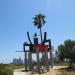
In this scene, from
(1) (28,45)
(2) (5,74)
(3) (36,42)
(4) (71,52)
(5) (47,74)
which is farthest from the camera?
(4) (71,52)

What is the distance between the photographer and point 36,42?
184 feet

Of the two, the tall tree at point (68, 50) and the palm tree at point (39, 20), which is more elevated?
the palm tree at point (39, 20)


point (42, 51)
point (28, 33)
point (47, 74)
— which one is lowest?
point (47, 74)

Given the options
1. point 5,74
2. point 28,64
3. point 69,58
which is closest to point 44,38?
point 28,64

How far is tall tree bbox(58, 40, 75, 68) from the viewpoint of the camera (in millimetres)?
66938

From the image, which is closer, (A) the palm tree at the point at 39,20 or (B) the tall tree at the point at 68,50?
(B) the tall tree at the point at 68,50

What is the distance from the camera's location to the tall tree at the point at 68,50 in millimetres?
66938

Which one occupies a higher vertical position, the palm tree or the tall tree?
the palm tree

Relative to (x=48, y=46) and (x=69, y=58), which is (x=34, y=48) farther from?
(x=69, y=58)

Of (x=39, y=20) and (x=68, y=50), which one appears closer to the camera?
(x=68, y=50)

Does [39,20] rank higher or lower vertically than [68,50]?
higher

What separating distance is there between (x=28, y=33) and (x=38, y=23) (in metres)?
10.4

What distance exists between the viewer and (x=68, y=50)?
219 ft

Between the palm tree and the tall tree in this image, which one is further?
the palm tree
